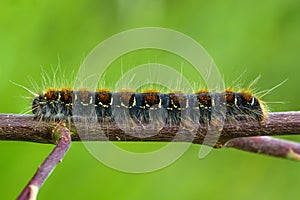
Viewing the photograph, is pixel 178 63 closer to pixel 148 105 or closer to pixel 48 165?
pixel 148 105

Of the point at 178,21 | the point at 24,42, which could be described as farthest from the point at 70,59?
the point at 178,21

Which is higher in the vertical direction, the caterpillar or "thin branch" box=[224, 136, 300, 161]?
the caterpillar

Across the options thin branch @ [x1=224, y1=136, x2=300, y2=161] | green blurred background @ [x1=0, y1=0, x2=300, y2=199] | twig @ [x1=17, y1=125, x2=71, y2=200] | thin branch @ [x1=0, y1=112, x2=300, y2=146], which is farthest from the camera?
green blurred background @ [x1=0, y1=0, x2=300, y2=199]

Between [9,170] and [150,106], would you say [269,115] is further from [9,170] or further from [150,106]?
[9,170]

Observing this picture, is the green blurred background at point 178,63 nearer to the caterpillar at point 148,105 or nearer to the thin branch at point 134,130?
the caterpillar at point 148,105

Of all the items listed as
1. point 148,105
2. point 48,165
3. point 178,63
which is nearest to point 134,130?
point 148,105

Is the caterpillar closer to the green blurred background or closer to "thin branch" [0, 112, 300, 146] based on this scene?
"thin branch" [0, 112, 300, 146]

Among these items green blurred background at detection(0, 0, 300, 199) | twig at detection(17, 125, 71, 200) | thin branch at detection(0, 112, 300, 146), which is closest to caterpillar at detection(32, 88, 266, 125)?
thin branch at detection(0, 112, 300, 146)
